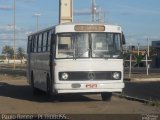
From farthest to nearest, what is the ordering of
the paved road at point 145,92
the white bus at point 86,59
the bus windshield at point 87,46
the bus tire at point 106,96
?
the paved road at point 145,92 → the bus tire at point 106,96 → the bus windshield at point 87,46 → the white bus at point 86,59

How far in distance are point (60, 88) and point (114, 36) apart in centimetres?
295

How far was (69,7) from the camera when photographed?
3531cm

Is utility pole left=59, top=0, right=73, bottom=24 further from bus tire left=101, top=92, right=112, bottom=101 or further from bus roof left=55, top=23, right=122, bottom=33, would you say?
bus roof left=55, top=23, right=122, bottom=33

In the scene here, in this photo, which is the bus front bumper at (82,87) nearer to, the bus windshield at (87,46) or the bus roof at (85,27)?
the bus windshield at (87,46)

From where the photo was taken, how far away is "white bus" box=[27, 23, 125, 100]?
68.0ft

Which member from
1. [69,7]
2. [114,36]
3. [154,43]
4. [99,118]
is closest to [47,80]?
[114,36]

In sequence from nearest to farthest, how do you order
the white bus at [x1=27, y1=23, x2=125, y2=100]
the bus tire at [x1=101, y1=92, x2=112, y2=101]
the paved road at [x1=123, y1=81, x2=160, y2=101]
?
the white bus at [x1=27, y1=23, x2=125, y2=100], the bus tire at [x1=101, y1=92, x2=112, y2=101], the paved road at [x1=123, y1=81, x2=160, y2=101]

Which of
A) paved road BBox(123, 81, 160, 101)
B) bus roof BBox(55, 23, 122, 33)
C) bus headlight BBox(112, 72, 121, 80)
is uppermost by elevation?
bus roof BBox(55, 23, 122, 33)

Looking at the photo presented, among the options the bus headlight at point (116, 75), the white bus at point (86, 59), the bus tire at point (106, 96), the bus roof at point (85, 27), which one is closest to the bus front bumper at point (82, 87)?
the white bus at point (86, 59)

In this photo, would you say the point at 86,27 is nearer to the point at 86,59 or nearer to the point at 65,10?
the point at 86,59

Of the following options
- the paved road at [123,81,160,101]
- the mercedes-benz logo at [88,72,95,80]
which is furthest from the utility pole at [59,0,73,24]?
the mercedes-benz logo at [88,72,95,80]

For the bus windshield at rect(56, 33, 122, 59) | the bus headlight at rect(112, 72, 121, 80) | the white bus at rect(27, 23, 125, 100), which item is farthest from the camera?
the bus headlight at rect(112, 72, 121, 80)

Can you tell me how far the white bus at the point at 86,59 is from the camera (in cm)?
2073

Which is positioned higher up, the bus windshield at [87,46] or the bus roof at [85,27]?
the bus roof at [85,27]
